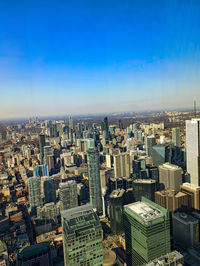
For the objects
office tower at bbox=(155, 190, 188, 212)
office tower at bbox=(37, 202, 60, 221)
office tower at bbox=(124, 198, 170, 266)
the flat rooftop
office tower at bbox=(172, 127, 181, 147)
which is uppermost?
office tower at bbox=(172, 127, 181, 147)

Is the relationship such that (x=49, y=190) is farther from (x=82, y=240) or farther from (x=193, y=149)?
(x=193, y=149)

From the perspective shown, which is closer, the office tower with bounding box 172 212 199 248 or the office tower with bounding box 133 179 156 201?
the office tower with bounding box 172 212 199 248

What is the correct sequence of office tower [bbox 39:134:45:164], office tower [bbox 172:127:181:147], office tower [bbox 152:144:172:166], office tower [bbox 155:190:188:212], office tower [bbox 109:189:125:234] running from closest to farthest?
office tower [bbox 109:189:125:234]
office tower [bbox 155:190:188:212]
office tower [bbox 152:144:172:166]
office tower [bbox 172:127:181:147]
office tower [bbox 39:134:45:164]

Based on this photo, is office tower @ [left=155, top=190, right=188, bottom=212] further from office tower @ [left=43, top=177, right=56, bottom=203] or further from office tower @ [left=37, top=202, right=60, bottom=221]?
office tower @ [left=43, top=177, right=56, bottom=203]

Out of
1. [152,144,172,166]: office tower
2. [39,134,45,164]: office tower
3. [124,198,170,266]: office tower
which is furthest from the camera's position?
[39,134,45,164]: office tower

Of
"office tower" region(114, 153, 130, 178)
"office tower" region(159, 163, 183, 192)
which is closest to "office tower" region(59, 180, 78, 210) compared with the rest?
"office tower" region(114, 153, 130, 178)

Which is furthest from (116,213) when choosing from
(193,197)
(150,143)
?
(150,143)

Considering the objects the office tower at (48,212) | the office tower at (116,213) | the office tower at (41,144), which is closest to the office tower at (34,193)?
the office tower at (48,212)
